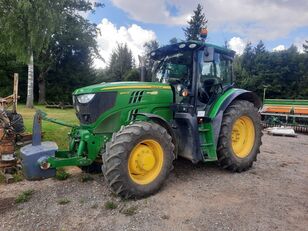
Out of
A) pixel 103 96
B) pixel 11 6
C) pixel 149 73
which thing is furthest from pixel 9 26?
pixel 103 96

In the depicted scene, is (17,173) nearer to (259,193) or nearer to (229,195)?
(229,195)

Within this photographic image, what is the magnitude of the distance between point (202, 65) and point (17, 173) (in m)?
3.66

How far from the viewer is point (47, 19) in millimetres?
9141

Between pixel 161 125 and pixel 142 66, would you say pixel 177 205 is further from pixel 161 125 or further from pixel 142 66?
pixel 142 66

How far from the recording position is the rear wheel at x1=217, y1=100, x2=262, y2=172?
510 centimetres

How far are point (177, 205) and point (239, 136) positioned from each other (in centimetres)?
245

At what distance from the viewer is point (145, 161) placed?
4160 millimetres

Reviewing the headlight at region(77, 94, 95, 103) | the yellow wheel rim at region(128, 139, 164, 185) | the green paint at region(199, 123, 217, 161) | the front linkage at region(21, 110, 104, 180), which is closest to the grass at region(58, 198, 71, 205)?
the front linkage at region(21, 110, 104, 180)

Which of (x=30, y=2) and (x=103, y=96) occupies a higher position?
(x=30, y=2)

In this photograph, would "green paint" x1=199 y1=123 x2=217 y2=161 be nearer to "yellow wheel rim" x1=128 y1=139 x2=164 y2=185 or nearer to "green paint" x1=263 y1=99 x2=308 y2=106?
"yellow wheel rim" x1=128 y1=139 x2=164 y2=185

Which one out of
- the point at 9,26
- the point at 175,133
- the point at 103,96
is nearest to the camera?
the point at 103,96

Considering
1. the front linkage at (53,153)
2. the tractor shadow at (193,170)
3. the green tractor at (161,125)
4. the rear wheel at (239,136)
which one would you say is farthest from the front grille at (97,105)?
the rear wheel at (239,136)

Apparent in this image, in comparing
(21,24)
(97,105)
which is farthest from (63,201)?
(21,24)

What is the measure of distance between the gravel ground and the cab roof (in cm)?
219
